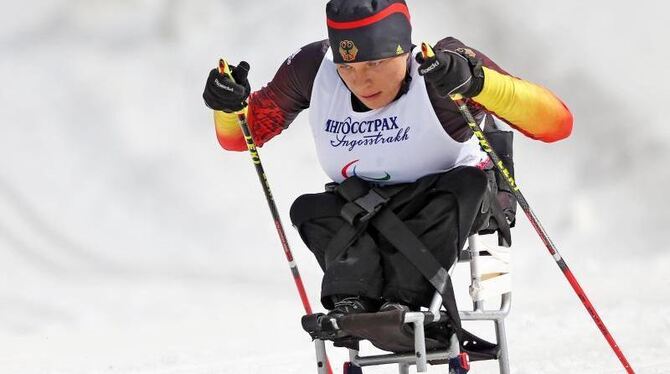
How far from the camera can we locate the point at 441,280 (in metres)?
3.97

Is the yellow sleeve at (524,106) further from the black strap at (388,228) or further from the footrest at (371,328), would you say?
the footrest at (371,328)

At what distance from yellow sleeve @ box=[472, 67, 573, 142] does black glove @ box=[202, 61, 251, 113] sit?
0.90 meters

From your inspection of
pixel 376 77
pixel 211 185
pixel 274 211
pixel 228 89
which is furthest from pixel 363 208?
pixel 211 185

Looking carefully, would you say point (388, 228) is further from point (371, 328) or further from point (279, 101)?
point (279, 101)

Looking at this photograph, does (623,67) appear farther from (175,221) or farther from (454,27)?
(175,221)

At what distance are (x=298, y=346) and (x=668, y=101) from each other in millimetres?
4052

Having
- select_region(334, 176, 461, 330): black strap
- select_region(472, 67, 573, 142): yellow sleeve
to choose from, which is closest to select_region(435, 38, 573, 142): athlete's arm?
select_region(472, 67, 573, 142): yellow sleeve

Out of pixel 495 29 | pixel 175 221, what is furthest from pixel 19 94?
pixel 495 29

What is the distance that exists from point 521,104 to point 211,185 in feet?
14.0

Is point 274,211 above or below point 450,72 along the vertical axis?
below

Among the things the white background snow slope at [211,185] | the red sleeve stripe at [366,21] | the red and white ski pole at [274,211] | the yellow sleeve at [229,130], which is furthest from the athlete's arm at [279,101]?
the white background snow slope at [211,185]

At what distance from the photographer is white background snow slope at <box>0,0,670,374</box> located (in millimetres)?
6773

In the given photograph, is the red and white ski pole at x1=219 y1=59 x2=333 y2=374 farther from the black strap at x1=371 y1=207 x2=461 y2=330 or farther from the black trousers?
the black strap at x1=371 y1=207 x2=461 y2=330

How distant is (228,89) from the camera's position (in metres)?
4.40
